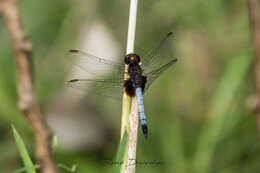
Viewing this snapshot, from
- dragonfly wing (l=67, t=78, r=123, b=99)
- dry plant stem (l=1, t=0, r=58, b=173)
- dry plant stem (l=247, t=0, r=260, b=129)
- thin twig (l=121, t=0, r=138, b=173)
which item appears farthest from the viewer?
dragonfly wing (l=67, t=78, r=123, b=99)

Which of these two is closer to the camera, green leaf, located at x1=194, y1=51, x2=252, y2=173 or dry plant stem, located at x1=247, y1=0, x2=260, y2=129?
dry plant stem, located at x1=247, y1=0, x2=260, y2=129

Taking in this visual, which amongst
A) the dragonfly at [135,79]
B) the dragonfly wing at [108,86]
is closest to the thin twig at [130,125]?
the dragonfly at [135,79]

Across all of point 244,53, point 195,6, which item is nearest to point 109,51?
point 195,6

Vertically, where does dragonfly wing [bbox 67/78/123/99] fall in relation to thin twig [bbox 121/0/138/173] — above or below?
above

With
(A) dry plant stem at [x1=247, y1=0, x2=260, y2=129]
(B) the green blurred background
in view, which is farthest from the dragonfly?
(B) the green blurred background

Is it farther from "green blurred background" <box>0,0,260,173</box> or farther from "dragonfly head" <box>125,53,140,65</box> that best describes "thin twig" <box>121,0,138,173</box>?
"green blurred background" <box>0,0,260,173</box>

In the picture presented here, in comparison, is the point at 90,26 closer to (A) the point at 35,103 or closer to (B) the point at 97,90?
(B) the point at 97,90

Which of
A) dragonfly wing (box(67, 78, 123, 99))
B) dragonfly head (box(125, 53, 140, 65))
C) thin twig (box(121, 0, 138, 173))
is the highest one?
dragonfly head (box(125, 53, 140, 65))

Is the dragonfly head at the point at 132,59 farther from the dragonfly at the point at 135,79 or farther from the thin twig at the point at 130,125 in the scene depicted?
the thin twig at the point at 130,125
